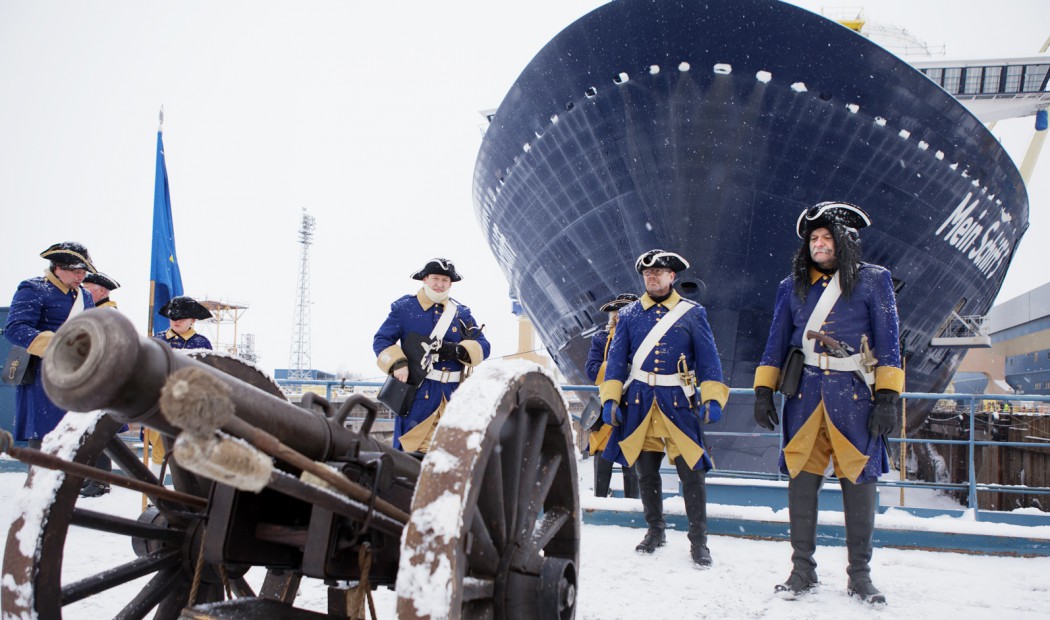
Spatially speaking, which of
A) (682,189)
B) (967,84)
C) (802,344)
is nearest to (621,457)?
(802,344)

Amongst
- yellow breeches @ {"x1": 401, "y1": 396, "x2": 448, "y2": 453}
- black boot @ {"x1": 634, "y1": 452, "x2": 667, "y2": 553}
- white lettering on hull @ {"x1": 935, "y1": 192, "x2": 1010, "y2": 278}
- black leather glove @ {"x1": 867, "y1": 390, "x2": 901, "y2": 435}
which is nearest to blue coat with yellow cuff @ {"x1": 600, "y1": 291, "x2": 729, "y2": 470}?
black boot @ {"x1": 634, "y1": 452, "x2": 667, "y2": 553}

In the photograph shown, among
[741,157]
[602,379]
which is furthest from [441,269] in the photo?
[741,157]

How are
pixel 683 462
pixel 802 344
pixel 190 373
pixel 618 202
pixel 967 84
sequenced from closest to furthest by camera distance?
pixel 190 373, pixel 802 344, pixel 683 462, pixel 618 202, pixel 967 84

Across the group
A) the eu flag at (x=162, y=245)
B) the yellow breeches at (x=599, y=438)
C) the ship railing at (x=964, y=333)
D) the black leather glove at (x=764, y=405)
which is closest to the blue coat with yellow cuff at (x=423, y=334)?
the yellow breeches at (x=599, y=438)

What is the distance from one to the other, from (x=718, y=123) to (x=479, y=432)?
8.63 meters

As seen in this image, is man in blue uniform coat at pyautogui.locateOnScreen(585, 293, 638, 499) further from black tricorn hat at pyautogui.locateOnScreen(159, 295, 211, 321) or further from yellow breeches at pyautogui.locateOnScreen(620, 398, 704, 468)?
black tricorn hat at pyautogui.locateOnScreen(159, 295, 211, 321)

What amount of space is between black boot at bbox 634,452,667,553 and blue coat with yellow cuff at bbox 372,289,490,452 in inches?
45.5

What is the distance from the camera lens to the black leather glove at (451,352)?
4172 mm

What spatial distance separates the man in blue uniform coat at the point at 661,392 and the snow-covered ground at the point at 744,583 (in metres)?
0.30

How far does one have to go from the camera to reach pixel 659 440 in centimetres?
407

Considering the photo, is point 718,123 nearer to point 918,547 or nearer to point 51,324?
point 918,547

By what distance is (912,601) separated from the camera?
3.12 m

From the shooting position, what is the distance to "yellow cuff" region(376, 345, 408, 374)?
159 inches

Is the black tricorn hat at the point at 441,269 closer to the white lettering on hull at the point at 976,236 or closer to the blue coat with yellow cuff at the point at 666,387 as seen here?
the blue coat with yellow cuff at the point at 666,387
